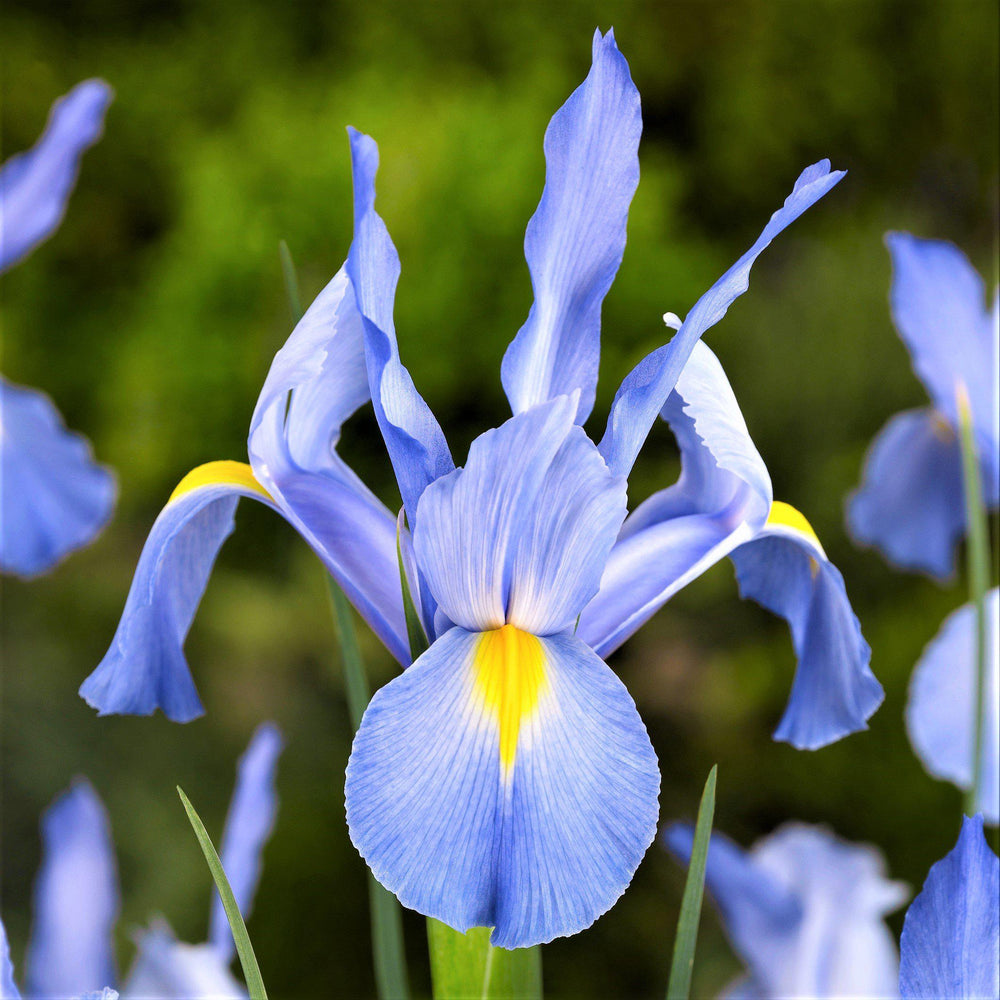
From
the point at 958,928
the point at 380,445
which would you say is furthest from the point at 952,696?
the point at 380,445

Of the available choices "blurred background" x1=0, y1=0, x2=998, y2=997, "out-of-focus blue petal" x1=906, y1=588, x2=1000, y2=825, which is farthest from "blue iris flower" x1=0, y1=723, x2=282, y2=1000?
"blurred background" x1=0, y1=0, x2=998, y2=997

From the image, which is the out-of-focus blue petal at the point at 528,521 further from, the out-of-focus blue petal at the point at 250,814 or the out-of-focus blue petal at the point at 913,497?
the out-of-focus blue petal at the point at 913,497

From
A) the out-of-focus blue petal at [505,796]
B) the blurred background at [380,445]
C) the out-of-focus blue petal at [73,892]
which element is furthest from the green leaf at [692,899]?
the blurred background at [380,445]

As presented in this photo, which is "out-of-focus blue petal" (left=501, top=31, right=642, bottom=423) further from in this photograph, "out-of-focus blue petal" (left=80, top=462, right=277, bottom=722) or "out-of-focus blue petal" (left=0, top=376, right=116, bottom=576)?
"out-of-focus blue petal" (left=0, top=376, right=116, bottom=576)

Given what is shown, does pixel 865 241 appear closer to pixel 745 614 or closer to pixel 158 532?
pixel 745 614

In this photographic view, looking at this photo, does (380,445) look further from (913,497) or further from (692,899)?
(692,899)
